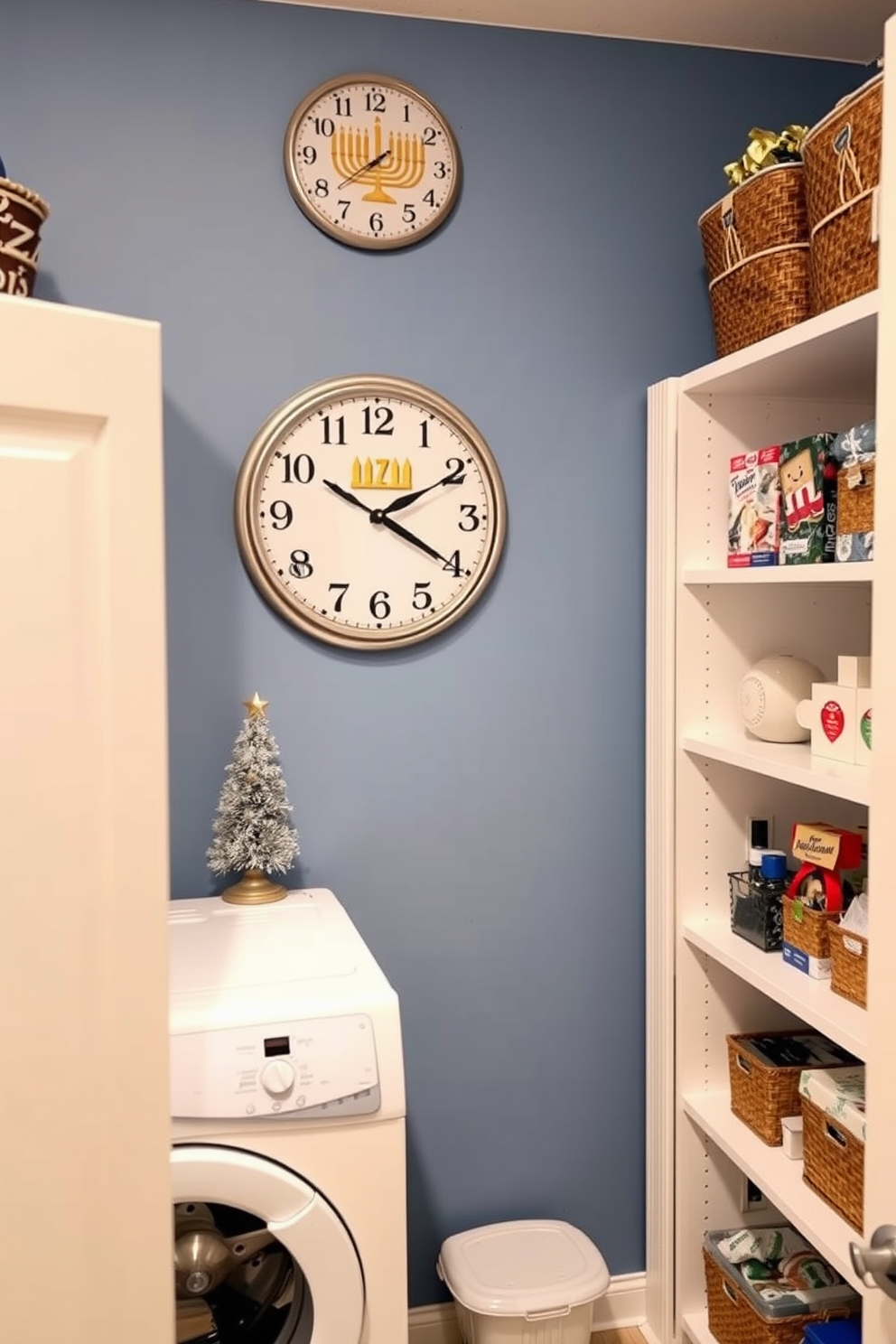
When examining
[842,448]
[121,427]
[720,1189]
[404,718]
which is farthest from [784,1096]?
[121,427]

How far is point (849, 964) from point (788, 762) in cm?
31

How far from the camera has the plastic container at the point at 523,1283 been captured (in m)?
1.88

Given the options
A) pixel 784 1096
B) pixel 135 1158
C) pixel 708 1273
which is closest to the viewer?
pixel 135 1158

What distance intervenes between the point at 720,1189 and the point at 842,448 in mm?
1371

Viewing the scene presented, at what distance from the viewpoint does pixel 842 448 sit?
1.61m

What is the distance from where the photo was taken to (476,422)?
2.09 meters

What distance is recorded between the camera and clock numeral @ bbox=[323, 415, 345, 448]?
200 cm

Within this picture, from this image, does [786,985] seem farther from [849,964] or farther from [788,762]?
[788,762]

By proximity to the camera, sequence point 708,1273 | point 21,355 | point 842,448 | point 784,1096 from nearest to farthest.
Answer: point 21,355
point 842,448
point 784,1096
point 708,1273

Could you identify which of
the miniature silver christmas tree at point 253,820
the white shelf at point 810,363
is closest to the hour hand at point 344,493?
the miniature silver christmas tree at point 253,820

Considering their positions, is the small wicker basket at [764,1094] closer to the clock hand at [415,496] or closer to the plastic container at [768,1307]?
the plastic container at [768,1307]

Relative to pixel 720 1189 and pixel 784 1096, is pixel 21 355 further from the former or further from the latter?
pixel 720 1189

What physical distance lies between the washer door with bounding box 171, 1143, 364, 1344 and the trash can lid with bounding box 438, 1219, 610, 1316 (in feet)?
1.43

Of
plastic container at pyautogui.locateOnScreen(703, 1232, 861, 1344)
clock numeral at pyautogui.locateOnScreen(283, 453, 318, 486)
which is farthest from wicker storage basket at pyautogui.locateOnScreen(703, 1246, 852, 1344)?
clock numeral at pyautogui.locateOnScreen(283, 453, 318, 486)
